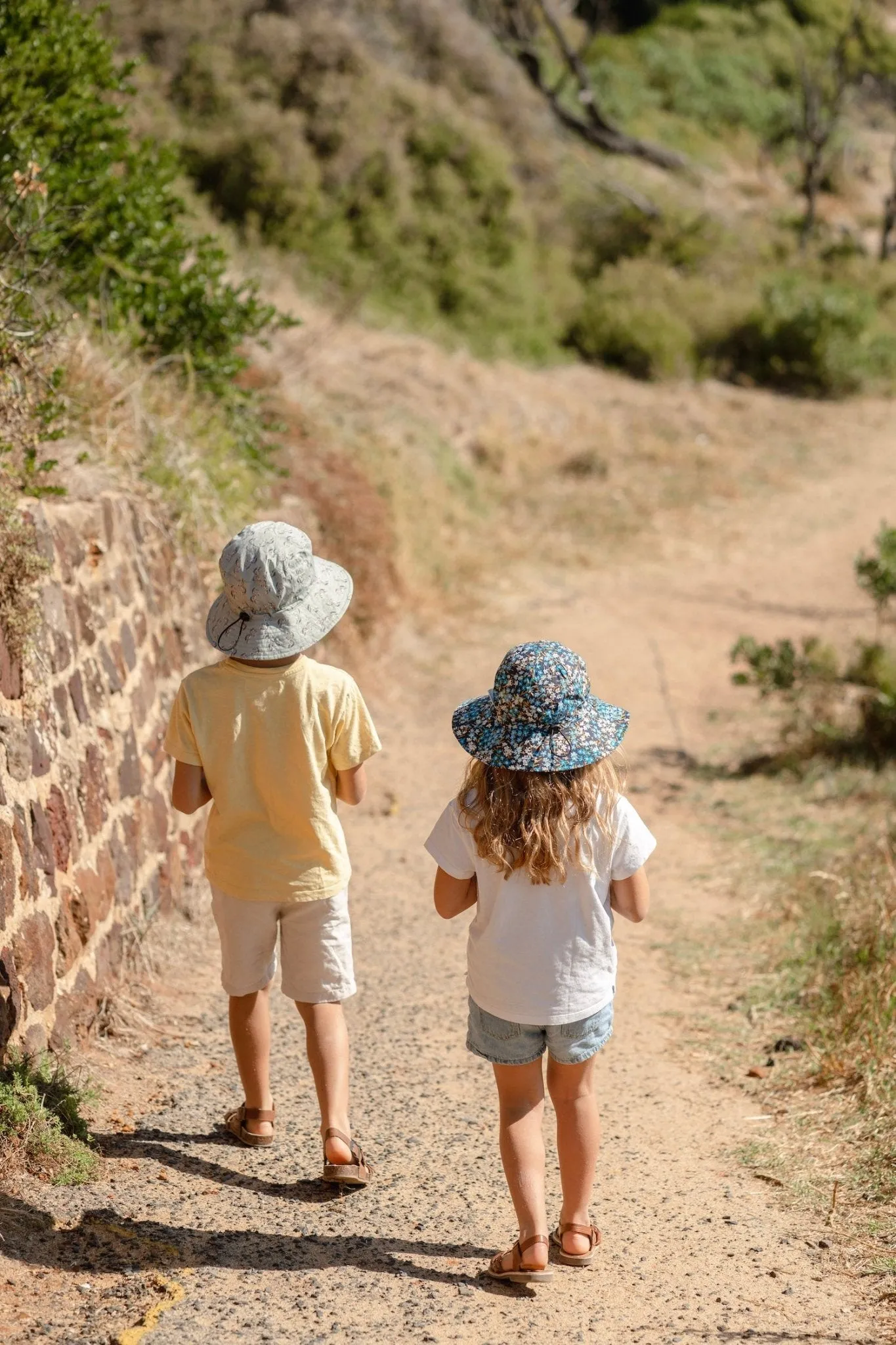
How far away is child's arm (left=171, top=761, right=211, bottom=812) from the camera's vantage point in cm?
320

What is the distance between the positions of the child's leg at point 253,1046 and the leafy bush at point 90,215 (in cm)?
252

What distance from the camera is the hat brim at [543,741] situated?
9.05 feet

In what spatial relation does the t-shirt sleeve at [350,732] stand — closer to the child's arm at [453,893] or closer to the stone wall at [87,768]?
the child's arm at [453,893]

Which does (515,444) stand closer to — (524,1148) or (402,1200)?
(402,1200)

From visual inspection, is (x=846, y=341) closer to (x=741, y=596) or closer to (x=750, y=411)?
(x=750, y=411)

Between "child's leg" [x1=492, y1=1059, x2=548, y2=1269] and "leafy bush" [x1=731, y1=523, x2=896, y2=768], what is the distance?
463cm

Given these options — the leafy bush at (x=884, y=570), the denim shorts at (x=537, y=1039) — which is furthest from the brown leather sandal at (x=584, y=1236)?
the leafy bush at (x=884, y=570)

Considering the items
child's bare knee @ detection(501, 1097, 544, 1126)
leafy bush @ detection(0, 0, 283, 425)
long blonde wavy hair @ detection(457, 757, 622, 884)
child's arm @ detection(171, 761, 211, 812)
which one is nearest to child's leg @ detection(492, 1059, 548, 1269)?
child's bare knee @ detection(501, 1097, 544, 1126)

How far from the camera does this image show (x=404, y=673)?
326 inches

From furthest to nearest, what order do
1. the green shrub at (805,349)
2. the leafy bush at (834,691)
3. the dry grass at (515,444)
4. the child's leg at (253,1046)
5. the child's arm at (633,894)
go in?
the green shrub at (805,349)
the dry grass at (515,444)
the leafy bush at (834,691)
the child's leg at (253,1046)
the child's arm at (633,894)

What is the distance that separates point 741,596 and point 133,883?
717 centimetres

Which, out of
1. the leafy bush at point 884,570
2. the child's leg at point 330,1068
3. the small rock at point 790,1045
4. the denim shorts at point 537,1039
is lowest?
the small rock at point 790,1045

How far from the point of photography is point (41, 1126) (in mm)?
3211

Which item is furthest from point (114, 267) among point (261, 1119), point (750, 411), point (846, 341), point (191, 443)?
point (846, 341)
